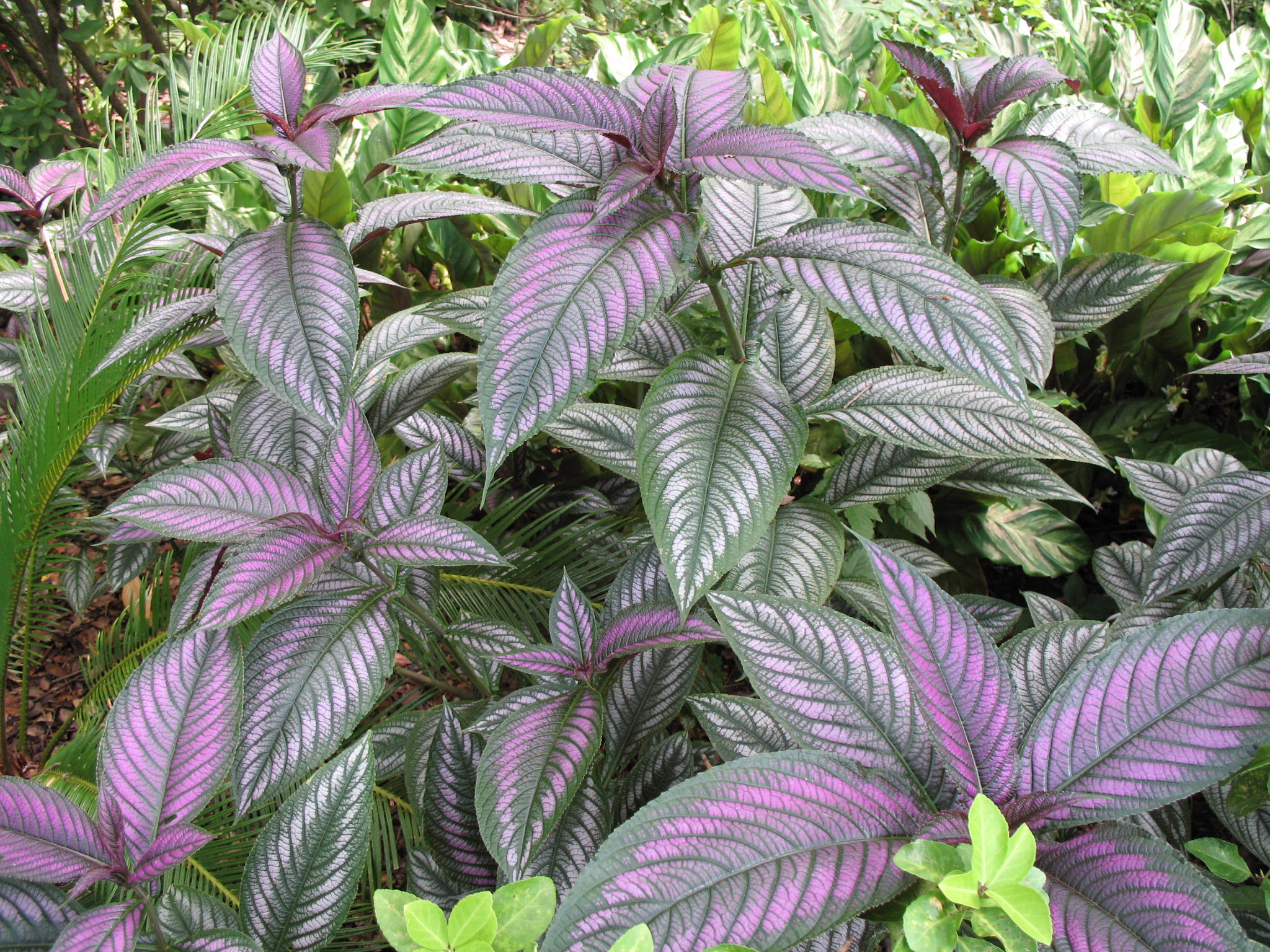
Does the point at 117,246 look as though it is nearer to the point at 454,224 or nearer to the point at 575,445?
the point at 454,224

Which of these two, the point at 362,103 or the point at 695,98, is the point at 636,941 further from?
the point at 362,103

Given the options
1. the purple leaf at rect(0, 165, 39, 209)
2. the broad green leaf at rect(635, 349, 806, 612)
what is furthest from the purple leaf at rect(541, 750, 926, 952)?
the purple leaf at rect(0, 165, 39, 209)

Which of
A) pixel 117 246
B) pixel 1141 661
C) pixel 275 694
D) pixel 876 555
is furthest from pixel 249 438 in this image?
pixel 1141 661

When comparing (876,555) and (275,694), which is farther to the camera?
(275,694)

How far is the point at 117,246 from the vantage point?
153cm

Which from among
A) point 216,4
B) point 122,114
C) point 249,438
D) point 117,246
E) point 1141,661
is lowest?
point 1141,661

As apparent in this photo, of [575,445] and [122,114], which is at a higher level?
[122,114]

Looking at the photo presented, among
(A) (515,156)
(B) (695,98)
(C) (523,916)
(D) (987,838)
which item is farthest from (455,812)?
(B) (695,98)

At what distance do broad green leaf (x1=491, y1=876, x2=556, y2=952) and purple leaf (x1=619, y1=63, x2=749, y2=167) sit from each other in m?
0.73

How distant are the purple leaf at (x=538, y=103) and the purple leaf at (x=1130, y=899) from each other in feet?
2.60

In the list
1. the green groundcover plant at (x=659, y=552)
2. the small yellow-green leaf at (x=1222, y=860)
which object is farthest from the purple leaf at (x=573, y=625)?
the small yellow-green leaf at (x=1222, y=860)

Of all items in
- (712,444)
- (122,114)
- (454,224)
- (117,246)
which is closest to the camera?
(712,444)

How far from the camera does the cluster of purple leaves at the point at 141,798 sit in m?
0.72

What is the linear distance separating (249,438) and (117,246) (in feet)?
2.05
